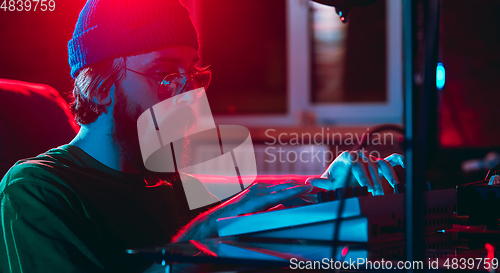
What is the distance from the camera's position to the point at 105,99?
1025mm

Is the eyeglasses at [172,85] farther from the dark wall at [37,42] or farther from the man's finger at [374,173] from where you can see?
the dark wall at [37,42]

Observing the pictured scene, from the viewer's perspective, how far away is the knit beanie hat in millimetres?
1009

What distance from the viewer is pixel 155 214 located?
977mm

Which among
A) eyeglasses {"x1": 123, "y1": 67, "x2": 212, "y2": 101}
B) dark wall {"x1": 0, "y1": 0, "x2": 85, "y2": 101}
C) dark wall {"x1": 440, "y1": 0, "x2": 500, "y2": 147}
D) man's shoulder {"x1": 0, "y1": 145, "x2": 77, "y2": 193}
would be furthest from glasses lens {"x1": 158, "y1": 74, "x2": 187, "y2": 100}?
dark wall {"x1": 440, "y1": 0, "x2": 500, "y2": 147}

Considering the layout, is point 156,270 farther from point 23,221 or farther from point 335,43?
point 335,43

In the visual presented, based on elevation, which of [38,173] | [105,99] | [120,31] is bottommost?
[38,173]

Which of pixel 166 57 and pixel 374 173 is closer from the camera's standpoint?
pixel 374 173

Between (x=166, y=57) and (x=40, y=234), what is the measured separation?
54 centimetres

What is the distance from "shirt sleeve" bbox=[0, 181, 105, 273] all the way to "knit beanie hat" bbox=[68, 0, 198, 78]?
42 cm

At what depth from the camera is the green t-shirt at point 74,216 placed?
69cm

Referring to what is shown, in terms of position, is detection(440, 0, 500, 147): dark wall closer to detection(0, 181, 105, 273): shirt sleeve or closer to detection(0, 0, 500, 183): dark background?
detection(0, 0, 500, 183): dark background

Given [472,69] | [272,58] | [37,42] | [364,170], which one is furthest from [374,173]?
[272,58]

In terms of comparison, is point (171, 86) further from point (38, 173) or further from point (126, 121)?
point (38, 173)

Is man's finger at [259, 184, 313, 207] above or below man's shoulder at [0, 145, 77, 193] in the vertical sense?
below
